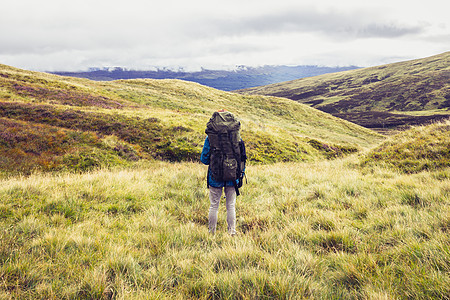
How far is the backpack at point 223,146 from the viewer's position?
419 cm

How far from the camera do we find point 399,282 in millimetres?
2244

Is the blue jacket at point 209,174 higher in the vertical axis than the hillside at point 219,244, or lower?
higher

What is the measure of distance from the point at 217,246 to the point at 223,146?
6.27 feet

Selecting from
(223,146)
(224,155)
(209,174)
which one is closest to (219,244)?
(209,174)

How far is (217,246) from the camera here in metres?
3.38

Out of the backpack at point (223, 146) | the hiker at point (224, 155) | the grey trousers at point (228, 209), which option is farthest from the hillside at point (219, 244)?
the backpack at point (223, 146)

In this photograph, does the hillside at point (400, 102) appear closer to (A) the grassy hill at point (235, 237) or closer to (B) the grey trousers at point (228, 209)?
(A) the grassy hill at point (235, 237)

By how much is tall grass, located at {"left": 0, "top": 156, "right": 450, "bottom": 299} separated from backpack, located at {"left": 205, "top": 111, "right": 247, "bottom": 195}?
122 centimetres

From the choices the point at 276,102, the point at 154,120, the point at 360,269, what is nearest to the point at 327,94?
the point at 276,102

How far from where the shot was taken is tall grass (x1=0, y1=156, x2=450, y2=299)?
225cm

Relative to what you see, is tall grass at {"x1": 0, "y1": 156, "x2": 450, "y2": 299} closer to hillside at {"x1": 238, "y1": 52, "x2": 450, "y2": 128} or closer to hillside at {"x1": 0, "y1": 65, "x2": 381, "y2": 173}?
hillside at {"x1": 0, "y1": 65, "x2": 381, "y2": 173}

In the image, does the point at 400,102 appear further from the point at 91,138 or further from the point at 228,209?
the point at 228,209

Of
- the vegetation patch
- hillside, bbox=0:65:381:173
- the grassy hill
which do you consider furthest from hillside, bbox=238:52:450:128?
the grassy hill

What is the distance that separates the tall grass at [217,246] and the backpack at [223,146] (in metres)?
1.22
